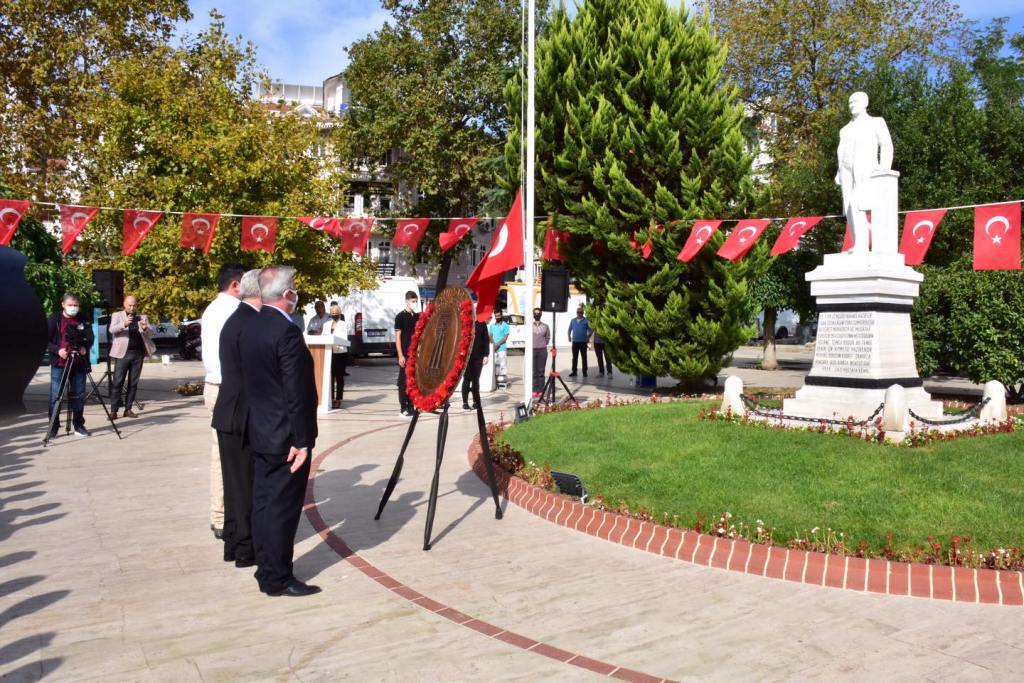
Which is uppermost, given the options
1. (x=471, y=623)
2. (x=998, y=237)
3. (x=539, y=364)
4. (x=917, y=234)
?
(x=917, y=234)

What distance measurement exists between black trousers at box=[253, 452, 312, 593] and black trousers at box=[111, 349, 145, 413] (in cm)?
984

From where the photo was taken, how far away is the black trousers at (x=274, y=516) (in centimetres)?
524

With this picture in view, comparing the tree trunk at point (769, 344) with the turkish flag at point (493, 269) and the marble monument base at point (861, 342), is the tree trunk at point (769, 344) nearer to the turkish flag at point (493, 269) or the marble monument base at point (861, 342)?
the marble monument base at point (861, 342)

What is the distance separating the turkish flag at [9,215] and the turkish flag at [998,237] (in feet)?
50.9

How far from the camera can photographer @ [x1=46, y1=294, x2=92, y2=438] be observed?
11.3 m

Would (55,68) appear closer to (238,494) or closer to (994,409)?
(238,494)

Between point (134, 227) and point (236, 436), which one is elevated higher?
point (134, 227)

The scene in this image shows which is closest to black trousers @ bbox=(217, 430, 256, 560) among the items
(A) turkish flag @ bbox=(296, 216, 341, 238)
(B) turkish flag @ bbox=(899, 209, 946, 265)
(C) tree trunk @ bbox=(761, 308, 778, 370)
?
(A) turkish flag @ bbox=(296, 216, 341, 238)

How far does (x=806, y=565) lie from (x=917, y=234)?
1124cm

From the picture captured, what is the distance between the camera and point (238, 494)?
5.86 m

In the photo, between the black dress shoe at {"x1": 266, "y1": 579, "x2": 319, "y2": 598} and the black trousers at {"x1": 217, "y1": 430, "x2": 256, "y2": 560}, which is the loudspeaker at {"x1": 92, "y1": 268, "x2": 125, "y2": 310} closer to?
the black trousers at {"x1": 217, "y1": 430, "x2": 256, "y2": 560}

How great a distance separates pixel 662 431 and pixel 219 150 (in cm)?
1214

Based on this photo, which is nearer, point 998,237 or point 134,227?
point 998,237

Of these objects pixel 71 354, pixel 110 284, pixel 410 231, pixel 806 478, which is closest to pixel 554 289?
pixel 410 231
